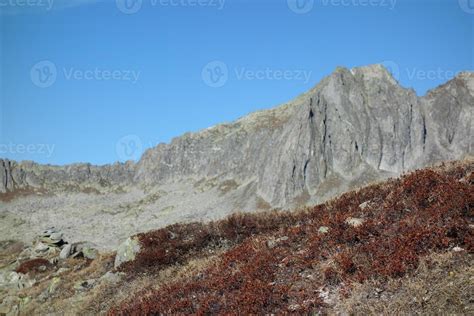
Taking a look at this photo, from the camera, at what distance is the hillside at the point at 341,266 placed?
9031 millimetres

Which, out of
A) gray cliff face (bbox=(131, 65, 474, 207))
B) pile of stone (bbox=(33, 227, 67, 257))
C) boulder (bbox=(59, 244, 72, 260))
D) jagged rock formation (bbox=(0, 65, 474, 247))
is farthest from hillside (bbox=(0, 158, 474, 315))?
gray cliff face (bbox=(131, 65, 474, 207))

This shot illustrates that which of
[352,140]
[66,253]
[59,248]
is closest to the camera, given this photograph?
[66,253]

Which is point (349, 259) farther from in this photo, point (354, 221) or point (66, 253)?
point (66, 253)

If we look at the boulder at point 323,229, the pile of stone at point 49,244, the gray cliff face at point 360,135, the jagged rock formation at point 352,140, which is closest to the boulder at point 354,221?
the boulder at point 323,229

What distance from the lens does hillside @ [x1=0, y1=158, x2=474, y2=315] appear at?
903cm

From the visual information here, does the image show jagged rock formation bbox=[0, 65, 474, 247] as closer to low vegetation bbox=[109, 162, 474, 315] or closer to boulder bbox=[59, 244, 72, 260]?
boulder bbox=[59, 244, 72, 260]

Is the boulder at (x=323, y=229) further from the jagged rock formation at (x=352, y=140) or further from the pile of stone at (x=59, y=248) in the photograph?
the jagged rock formation at (x=352, y=140)

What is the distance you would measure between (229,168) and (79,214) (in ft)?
219

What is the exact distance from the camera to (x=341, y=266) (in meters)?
10.4

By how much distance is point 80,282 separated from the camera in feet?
66.3

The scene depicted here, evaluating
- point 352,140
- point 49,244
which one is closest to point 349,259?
point 49,244

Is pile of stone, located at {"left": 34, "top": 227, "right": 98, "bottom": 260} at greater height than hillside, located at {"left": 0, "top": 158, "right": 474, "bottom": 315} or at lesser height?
lesser

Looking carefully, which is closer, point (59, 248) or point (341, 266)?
point (341, 266)

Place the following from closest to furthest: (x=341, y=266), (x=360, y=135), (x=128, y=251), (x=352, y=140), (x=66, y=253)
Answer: (x=341, y=266), (x=128, y=251), (x=66, y=253), (x=352, y=140), (x=360, y=135)
